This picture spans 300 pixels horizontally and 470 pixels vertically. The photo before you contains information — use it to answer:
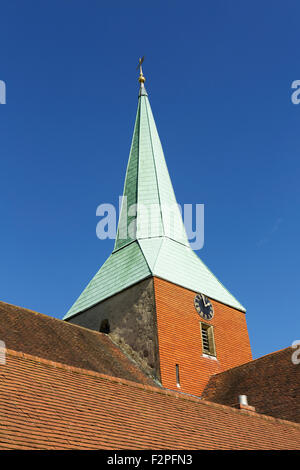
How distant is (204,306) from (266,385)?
5.04 m

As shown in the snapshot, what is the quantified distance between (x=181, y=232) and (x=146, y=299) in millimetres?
5080

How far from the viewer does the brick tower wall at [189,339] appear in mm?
19656

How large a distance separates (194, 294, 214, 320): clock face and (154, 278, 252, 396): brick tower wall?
208mm

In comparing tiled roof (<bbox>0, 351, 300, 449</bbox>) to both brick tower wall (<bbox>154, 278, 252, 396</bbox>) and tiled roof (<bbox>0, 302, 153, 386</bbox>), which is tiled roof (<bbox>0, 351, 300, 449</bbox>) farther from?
brick tower wall (<bbox>154, 278, 252, 396</bbox>)

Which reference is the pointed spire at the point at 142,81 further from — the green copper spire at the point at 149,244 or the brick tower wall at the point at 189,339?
the brick tower wall at the point at 189,339

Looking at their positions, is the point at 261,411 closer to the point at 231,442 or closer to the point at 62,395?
the point at 231,442

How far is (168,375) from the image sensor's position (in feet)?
62.7

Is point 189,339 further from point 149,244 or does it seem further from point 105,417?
point 105,417

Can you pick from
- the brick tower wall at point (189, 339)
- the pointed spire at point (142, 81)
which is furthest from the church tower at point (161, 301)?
the pointed spire at point (142, 81)

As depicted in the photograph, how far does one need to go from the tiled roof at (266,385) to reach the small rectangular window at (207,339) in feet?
3.56

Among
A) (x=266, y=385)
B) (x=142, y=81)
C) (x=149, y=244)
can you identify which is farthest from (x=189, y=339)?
(x=142, y=81)

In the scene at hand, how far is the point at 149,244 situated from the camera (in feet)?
76.6

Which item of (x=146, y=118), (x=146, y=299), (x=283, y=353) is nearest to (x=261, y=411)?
(x=283, y=353)
